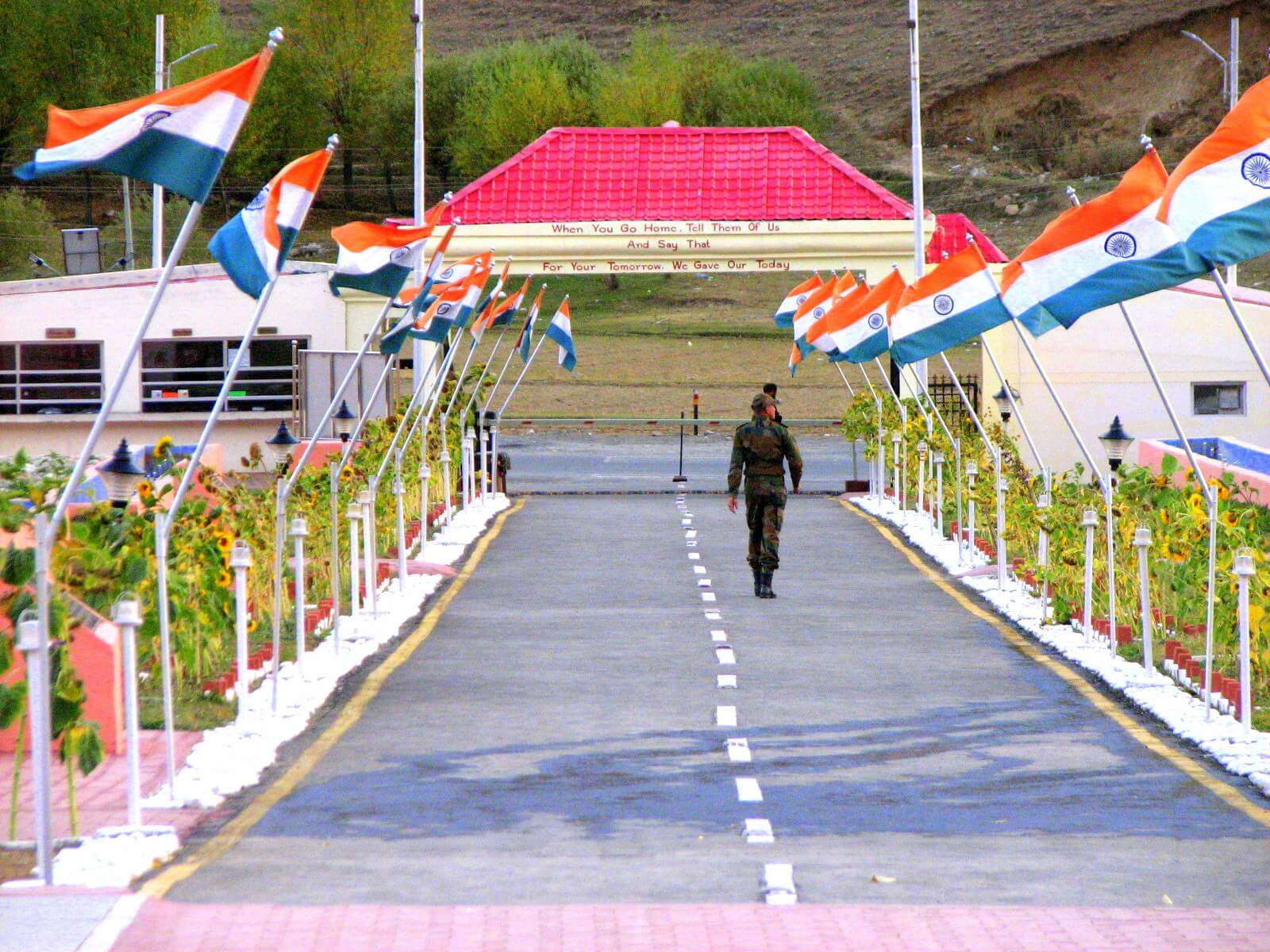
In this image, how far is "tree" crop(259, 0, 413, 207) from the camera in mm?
90500

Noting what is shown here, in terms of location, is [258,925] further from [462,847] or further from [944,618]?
[944,618]

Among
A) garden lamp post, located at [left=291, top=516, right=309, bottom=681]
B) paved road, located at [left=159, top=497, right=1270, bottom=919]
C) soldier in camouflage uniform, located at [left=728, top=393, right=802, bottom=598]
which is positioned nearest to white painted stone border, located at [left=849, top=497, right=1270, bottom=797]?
paved road, located at [left=159, top=497, right=1270, bottom=919]

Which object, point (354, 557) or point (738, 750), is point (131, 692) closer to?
point (738, 750)

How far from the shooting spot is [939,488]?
2438 cm

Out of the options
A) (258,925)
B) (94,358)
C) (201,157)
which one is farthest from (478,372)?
(258,925)

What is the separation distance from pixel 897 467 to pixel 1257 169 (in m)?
18.0

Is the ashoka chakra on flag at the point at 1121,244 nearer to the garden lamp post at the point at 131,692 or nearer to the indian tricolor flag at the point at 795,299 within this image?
the garden lamp post at the point at 131,692

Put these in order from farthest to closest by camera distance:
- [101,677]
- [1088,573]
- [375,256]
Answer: [375,256]
[1088,573]
[101,677]

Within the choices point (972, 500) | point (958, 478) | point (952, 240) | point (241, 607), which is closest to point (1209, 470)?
point (972, 500)

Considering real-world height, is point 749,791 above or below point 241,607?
below

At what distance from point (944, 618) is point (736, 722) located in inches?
225

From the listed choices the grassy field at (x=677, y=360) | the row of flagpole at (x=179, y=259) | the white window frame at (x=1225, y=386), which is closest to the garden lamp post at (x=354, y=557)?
the row of flagpole at (x=179, y=259)

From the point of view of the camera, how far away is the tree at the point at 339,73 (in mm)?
90500

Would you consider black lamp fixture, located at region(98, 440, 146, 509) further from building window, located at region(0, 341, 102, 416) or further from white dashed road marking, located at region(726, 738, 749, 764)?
building window, located at region(0, 341, 102, 416)
